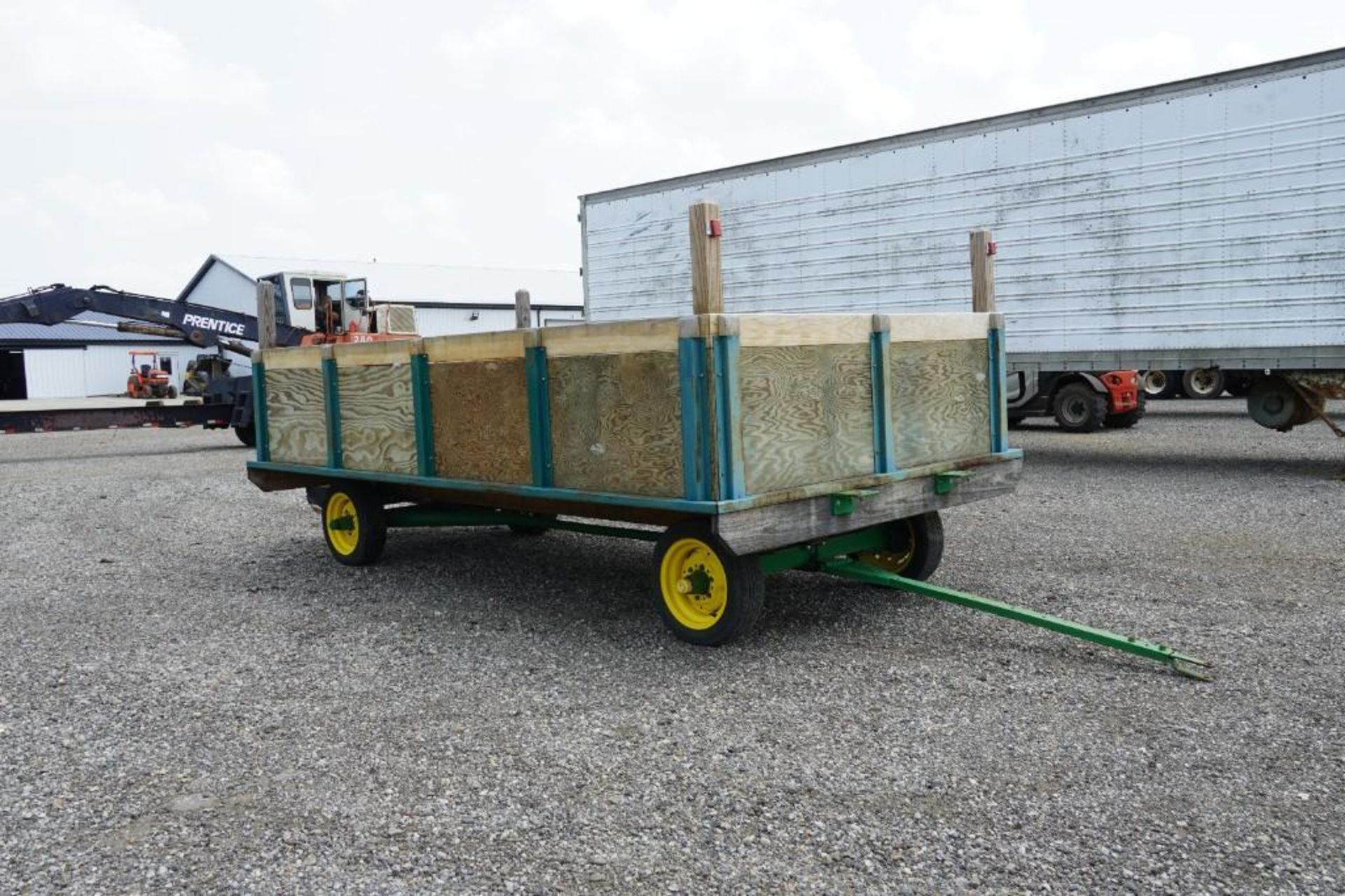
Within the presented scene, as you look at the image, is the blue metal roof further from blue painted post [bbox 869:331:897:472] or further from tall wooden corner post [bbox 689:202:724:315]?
tall wooden corner post [bbox 689:202:724:315]

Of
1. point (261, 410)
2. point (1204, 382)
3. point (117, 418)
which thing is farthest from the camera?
point (1204, 382)

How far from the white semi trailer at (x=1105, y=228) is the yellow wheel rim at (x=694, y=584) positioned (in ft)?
24.4

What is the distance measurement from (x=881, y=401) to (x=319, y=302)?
14.0 metres

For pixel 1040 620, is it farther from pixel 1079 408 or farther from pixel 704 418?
pixel 1079 408

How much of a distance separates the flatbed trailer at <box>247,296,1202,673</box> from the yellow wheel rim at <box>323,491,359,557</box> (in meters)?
0.67

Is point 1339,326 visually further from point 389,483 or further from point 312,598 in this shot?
point 312,598

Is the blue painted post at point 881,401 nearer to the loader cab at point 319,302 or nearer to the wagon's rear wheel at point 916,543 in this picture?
the wagon's rear wheel at point 916,543

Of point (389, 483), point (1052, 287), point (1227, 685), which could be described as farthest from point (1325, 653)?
point (1052, 287)

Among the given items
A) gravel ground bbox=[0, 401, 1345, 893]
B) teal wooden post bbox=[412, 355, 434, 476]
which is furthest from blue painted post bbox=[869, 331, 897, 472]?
teal wooden post bbox=[412, 355, 434, 476]

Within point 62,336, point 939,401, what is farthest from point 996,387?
point 62,336

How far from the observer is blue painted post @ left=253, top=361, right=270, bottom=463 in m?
7.79

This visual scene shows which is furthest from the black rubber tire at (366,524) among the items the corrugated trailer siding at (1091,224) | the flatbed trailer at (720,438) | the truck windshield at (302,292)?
the truck windshield at (302,292)

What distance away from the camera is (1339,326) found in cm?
968

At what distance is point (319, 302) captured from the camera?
1742cm
